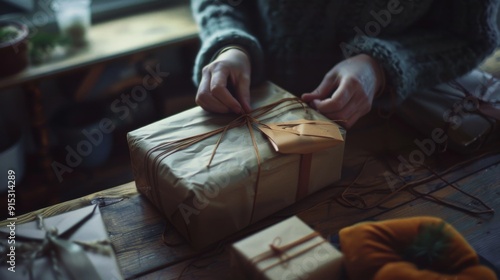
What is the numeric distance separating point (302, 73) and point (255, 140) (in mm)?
361

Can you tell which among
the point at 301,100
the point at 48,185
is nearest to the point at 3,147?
the point at 48,185

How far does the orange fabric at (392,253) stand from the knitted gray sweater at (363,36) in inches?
14.1

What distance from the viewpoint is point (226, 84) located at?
853 millimetres

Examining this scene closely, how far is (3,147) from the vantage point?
1681 mm

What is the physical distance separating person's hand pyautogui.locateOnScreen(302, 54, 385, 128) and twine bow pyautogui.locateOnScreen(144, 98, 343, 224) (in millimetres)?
54

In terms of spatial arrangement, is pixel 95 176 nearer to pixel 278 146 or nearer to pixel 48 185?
pixel 48 185

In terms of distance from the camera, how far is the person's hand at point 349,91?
84cm

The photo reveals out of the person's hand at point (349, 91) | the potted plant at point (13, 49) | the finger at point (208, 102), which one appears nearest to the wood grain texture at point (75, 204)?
the finger at point (208, 102)

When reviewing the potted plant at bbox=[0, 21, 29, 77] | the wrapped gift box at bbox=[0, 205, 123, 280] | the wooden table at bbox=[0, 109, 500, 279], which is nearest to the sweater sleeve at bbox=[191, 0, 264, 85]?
the wooden table at bbox=[0, 109, 500, 279]

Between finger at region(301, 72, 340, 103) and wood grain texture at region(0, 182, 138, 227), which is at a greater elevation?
finger at region(301, 72, 340, 103)

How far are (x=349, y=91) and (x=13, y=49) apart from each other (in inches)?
42.7

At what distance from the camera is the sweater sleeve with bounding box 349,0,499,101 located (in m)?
0.91

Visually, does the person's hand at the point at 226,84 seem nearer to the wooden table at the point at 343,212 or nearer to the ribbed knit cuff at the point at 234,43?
the ribbed knit cuff at the point at 234,43

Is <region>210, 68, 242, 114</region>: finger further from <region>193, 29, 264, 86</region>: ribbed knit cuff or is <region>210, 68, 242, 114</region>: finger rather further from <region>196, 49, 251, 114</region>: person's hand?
<region>193, 29, 264, 86</region>: ribbed knit cuff
